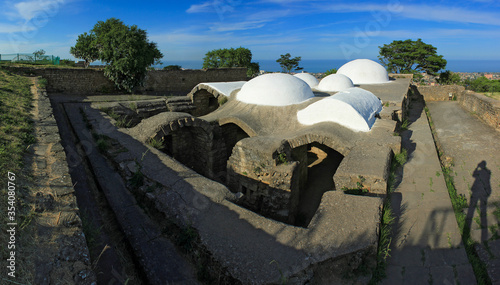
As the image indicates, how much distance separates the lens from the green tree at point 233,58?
29.1 m

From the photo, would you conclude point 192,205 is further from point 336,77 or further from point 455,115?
point 455,115

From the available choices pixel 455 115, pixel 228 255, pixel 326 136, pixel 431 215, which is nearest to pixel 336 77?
pixel 455 115

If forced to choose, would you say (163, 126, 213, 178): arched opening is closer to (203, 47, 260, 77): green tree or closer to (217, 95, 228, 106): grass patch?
(217, 95, 228, 106): grass patch

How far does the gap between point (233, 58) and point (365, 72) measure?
49.4 feet

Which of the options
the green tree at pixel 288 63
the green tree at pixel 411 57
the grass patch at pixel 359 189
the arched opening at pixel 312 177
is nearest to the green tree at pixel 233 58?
the green tree at pixel 288 63

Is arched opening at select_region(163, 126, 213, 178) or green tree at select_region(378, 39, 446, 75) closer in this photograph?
arched opening at select_region(163, 126, 213, 178)

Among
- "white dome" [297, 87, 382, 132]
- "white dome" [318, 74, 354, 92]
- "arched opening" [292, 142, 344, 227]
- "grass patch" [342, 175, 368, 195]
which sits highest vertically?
"white dome" [318, 74, 354, 92]

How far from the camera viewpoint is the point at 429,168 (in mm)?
7184

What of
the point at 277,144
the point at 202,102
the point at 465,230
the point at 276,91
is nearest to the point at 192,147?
the point at 276,91

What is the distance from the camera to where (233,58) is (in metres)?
29.3

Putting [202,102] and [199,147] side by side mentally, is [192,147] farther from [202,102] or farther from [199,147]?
[202,102]

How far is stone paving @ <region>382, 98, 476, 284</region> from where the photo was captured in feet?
12.6

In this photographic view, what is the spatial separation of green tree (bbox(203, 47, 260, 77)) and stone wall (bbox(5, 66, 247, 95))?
7.86 metres

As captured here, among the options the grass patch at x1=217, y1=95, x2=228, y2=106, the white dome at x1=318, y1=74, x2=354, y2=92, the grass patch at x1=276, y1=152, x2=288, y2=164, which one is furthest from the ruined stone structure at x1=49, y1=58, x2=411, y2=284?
the white dome at x1=318, y1=74, x2=354, y2=92
